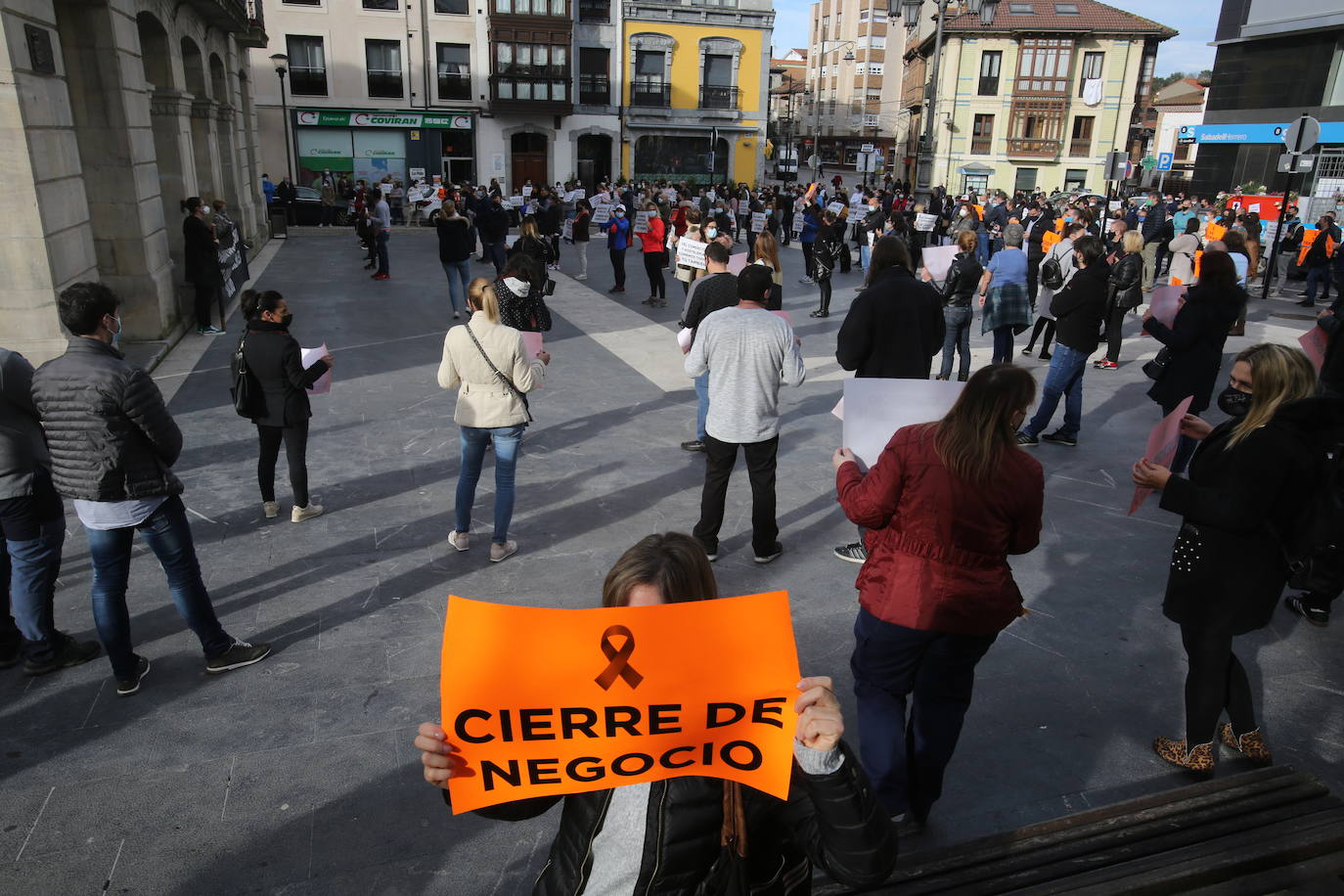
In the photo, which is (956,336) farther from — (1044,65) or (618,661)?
(1044,65)

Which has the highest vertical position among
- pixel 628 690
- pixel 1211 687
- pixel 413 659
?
pixel 628 690

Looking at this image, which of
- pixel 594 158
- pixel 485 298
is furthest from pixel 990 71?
pixel 485 298

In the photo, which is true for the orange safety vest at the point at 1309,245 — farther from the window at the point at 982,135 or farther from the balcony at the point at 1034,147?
the window at the point at 982,135

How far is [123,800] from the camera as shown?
11.7 feet

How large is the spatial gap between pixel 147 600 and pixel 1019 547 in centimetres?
458

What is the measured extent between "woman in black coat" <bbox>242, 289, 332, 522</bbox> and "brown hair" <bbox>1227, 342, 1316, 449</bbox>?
5.03 metres

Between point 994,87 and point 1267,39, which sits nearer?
point 1267,39

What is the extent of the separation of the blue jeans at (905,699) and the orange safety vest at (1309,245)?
17029mm

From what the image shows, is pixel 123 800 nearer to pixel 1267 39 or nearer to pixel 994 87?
pixel 1267 39

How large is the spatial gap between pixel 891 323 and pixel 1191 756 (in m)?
3.33

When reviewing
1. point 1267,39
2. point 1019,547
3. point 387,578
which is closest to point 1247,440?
point 1019,547

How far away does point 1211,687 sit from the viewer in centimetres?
370

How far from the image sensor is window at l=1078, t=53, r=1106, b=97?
49781 millimetres

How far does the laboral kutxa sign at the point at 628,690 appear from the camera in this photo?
1750mm
